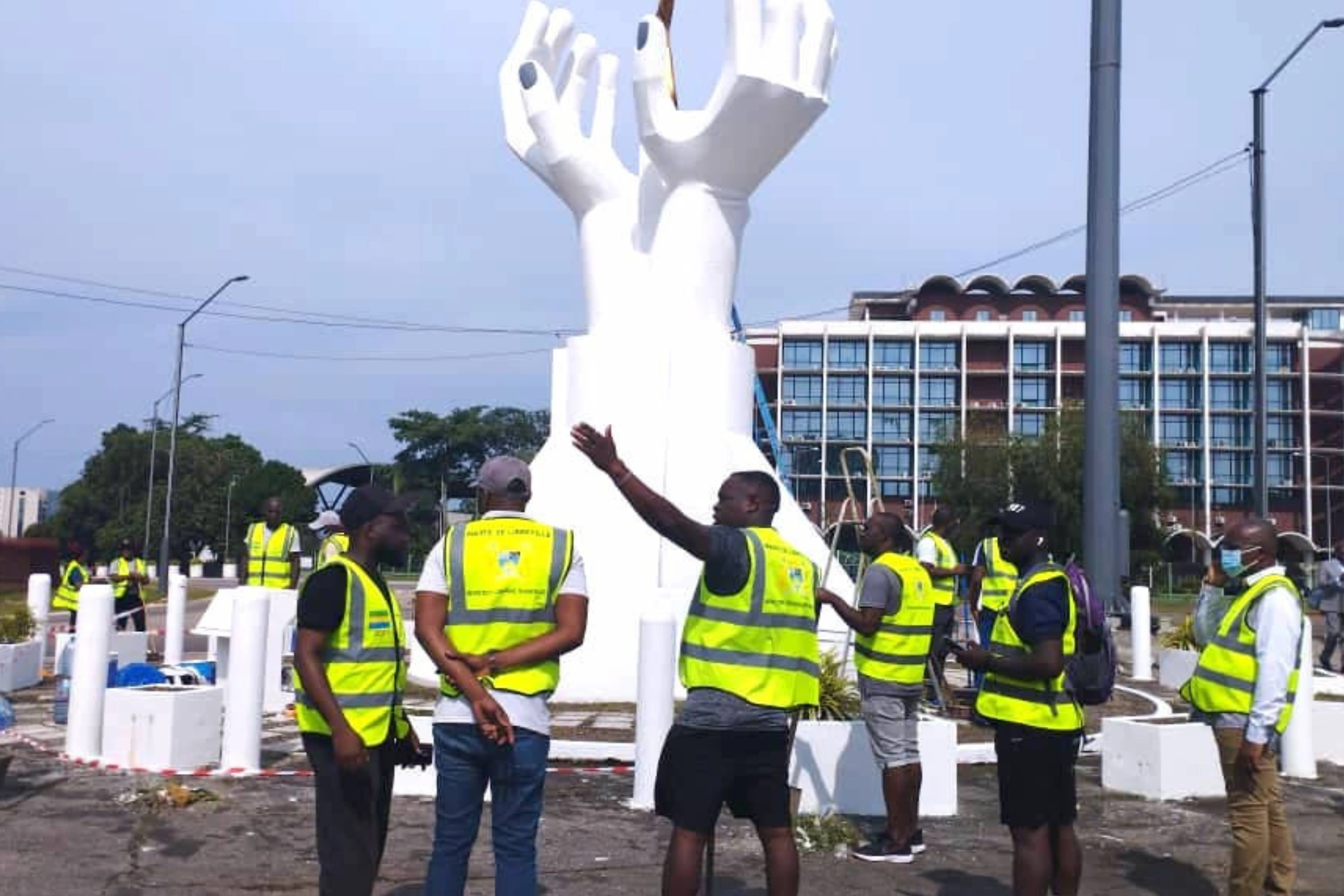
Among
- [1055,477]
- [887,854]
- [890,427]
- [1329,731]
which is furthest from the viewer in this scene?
[890,427]

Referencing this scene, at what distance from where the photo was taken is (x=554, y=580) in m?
4.42

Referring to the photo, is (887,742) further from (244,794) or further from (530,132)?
(530,132)

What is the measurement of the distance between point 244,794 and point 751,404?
256 inches

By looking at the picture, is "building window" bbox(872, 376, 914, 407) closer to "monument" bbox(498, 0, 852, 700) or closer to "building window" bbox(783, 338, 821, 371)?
→ "building window" bbox(783, 338, 821, 371)

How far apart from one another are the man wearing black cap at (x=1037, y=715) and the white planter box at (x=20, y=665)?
34.6ft

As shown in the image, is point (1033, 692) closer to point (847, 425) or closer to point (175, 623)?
point (175, 623)

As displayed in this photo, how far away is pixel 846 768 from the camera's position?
7.56m

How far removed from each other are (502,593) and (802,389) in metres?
72.6

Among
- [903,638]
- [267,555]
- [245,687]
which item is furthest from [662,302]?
[903,638]

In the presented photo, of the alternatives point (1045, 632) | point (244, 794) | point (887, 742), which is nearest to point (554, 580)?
point (1045, 632)

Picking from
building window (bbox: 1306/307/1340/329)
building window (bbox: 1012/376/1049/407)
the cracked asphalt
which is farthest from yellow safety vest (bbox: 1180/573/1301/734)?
building window (bbox: 1306/307/1340/329)

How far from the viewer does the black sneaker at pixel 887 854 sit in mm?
6508

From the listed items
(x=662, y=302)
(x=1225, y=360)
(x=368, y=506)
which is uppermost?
(x=1225, y=360)

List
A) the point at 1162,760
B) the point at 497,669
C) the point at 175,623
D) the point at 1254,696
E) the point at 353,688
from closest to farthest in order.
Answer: the point at 497,669 → the point at 353,688 → the point at 1254,696 → the point at 1162,760 → the point at 175,623
